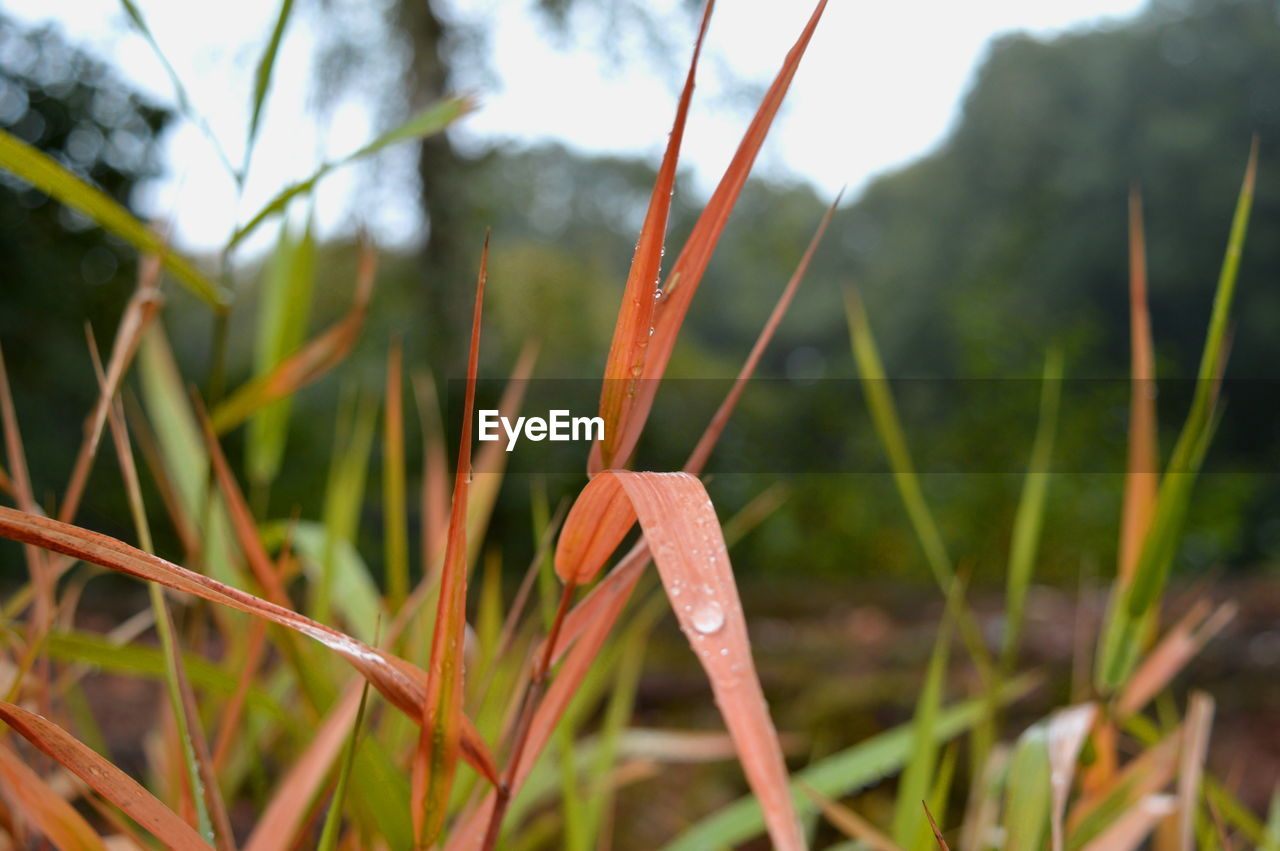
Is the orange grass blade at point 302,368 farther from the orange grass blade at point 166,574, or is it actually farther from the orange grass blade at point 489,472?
the orange grass blade at point 166,574

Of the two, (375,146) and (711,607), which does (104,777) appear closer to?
(711,607)

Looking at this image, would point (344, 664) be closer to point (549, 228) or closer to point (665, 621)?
point (665, 621)

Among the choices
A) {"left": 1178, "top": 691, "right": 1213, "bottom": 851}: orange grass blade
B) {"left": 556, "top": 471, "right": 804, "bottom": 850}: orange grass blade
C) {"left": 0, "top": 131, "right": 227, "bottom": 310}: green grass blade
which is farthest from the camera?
{"left": 1178, "top": 691, "right": 1213, "bottom": 851}: orange grass blade

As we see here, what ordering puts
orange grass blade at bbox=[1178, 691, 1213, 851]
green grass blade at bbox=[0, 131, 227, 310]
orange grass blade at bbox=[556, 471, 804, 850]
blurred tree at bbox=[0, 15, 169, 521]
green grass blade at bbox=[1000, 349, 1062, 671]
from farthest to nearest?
blurred tree at bbox=[0, 15, 169, 521]
green grass blade at bbox=[1000, 349, 1062, 671]
orange grass blade at bbox=[1178, 691, 1213, 851]
green grass blade at bbox=[0, 131, 227, 310]
orange grass blade at bbox=[556, 471, 804, 850]

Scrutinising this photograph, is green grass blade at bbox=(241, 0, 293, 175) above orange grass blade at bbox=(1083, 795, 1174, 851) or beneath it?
above

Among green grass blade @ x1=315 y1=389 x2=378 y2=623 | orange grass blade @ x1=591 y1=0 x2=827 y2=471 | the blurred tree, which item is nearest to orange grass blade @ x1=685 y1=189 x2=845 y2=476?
orange grass blade @ x1=591 y1=0 x2=827 y2=471

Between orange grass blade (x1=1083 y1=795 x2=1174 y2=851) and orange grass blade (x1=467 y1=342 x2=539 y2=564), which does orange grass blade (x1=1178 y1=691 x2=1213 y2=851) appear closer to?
orange grass blade (x1=1083 y1=795 x2=1174 y2=851)

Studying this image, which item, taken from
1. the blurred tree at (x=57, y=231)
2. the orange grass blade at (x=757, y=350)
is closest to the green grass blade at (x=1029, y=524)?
the orange grass blade at (x=757, y=350)

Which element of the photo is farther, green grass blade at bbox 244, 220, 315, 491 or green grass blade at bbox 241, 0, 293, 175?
green grass blade at bbox 244, 220, 315, 491
